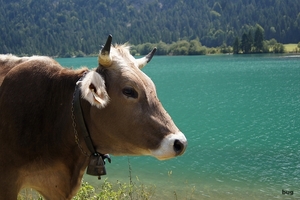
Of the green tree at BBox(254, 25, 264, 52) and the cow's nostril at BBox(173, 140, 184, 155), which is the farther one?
the green tree at BBox(254, 25, 264, 52)

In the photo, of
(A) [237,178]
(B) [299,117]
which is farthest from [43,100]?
(B) [299,117]

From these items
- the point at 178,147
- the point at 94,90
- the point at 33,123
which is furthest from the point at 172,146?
the point at 33,123

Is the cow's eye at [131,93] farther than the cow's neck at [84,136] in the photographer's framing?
No

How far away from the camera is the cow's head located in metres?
3.74

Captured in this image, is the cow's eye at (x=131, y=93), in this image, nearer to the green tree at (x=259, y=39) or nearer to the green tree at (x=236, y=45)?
the green tree at (x=259, y=39)

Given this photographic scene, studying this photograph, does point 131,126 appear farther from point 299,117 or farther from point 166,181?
point 299,117

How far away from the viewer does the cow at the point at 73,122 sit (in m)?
3.83

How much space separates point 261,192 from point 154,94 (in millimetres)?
16564

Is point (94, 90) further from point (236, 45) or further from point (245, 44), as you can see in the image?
point (236, 45)

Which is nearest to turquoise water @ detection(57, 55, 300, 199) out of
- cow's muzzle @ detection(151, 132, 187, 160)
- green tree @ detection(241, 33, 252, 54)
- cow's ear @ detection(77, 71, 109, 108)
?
cow's ear @ detection(77, 71, 109, 108)

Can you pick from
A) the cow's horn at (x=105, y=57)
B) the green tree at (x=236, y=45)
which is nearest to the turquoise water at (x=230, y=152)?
the cow's horn at (x=105, y=57)

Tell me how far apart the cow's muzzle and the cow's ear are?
2.42 feet

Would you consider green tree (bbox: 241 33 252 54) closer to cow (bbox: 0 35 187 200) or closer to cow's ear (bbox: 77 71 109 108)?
cow (bbox: 0 35 187 200)

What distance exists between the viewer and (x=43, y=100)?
4.23m
